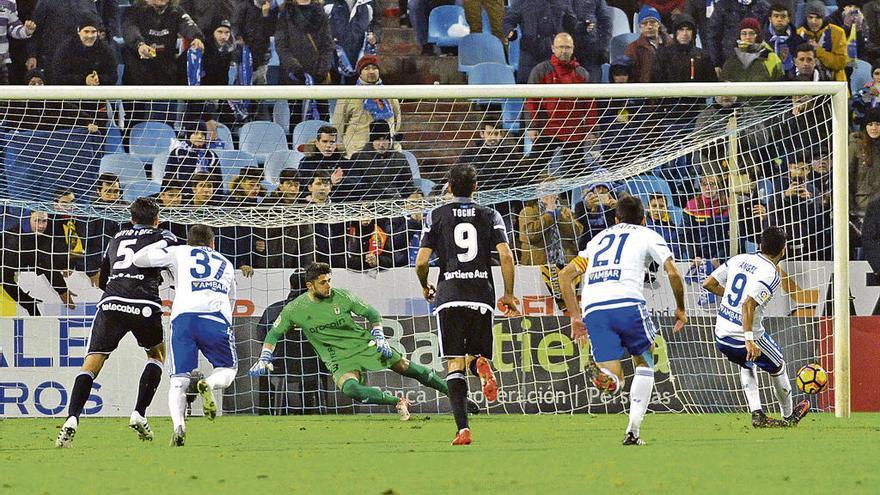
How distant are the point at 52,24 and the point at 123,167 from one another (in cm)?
382

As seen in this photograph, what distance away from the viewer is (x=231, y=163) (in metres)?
14.3

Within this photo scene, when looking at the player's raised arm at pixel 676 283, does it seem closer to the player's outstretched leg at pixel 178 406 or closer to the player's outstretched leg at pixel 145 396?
the player's outstretched leg at pixel 178 406

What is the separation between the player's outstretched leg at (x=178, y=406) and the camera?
9.03 meters

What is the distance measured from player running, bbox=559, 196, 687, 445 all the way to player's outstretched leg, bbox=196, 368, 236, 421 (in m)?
2.62

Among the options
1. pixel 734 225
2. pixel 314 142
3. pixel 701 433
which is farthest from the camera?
pixel 314 142

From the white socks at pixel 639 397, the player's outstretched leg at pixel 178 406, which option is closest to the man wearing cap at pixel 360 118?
the player's outstretched leg at pixel 178 406

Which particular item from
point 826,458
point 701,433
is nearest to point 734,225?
point 701,433

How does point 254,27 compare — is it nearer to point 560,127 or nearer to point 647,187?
point 560,127

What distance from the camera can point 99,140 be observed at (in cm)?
1445

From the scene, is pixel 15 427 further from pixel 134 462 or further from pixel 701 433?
pixel 701 433

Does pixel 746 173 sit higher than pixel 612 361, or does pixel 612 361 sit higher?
pixel 746 173

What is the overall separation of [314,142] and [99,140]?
8.03ft

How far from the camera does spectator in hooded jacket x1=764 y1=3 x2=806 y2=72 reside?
17719mm

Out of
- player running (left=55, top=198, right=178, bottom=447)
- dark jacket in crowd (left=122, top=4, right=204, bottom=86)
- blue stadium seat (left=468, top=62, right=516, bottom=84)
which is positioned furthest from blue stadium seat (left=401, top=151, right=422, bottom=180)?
player running (left=55, top=198, right=178, bottom=447)
